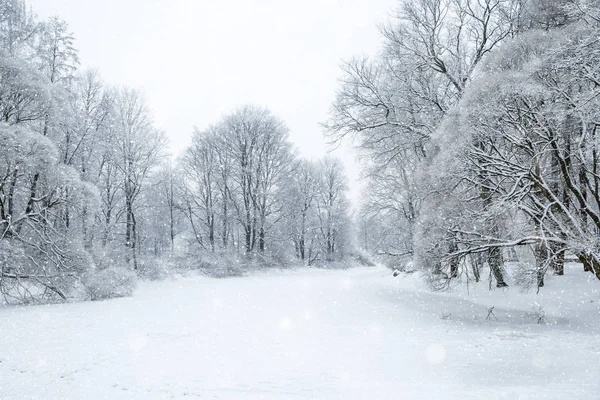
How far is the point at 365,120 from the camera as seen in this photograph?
17.5 m

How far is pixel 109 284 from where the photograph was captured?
1630cm

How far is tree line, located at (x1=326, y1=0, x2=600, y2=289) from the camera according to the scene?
895 centimetres

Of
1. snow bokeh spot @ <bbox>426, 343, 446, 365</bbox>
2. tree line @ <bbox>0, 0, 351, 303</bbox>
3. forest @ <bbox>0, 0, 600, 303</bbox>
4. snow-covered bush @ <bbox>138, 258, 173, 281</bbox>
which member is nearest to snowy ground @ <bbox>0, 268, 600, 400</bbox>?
snow bokeh spot @ <bbox>426, 343, 446, 365</bbox>

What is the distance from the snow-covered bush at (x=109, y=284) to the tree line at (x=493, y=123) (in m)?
11.4

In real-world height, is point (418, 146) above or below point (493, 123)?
above

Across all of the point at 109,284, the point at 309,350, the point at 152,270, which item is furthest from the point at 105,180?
the point at 309,350

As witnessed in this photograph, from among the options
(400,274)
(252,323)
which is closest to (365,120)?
(252,323)

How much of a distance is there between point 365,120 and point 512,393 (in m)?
13.5

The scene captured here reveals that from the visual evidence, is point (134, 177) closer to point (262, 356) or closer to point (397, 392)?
point (262, 356)

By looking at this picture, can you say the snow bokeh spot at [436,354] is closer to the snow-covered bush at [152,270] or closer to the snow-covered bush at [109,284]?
the snow-covered bush at [109,284]

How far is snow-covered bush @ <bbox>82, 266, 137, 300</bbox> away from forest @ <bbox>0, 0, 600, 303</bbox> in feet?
0.19

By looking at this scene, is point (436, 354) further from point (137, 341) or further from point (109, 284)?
point (109, 284)

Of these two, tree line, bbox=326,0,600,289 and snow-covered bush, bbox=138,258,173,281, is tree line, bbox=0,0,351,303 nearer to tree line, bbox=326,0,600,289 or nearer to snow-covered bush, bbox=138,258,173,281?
snow-covered bush, bbox=138,258,173,281

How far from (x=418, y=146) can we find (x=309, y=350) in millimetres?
13573
